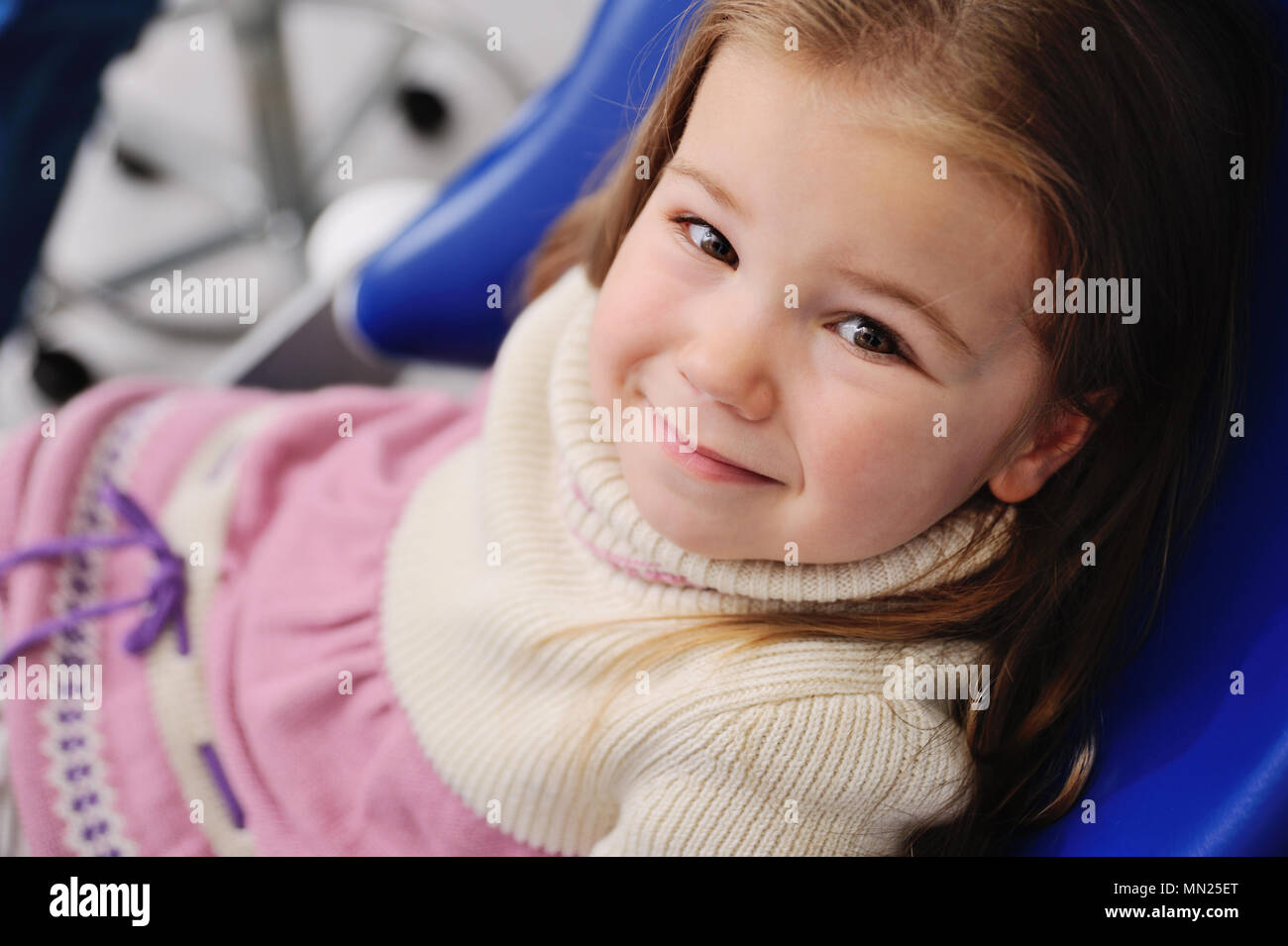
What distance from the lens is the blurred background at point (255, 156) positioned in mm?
1395

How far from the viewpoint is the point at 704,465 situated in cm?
59

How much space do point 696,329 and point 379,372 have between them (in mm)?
592

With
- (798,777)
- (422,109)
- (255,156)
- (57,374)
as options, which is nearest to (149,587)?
(798,777)

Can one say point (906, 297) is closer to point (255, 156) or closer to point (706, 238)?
point (706, 238)

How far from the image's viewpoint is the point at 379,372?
1.10 metres

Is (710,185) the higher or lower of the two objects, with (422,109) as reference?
lower

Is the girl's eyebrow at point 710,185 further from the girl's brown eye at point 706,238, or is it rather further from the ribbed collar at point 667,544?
the ribbed collar at point 667,544

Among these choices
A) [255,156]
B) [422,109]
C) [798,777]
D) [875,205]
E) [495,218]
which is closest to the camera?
[875,205]

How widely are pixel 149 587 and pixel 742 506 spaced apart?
420mm

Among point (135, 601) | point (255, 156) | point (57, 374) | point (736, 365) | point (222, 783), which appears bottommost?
point (222, 783)

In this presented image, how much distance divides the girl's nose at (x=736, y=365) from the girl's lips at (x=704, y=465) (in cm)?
4
